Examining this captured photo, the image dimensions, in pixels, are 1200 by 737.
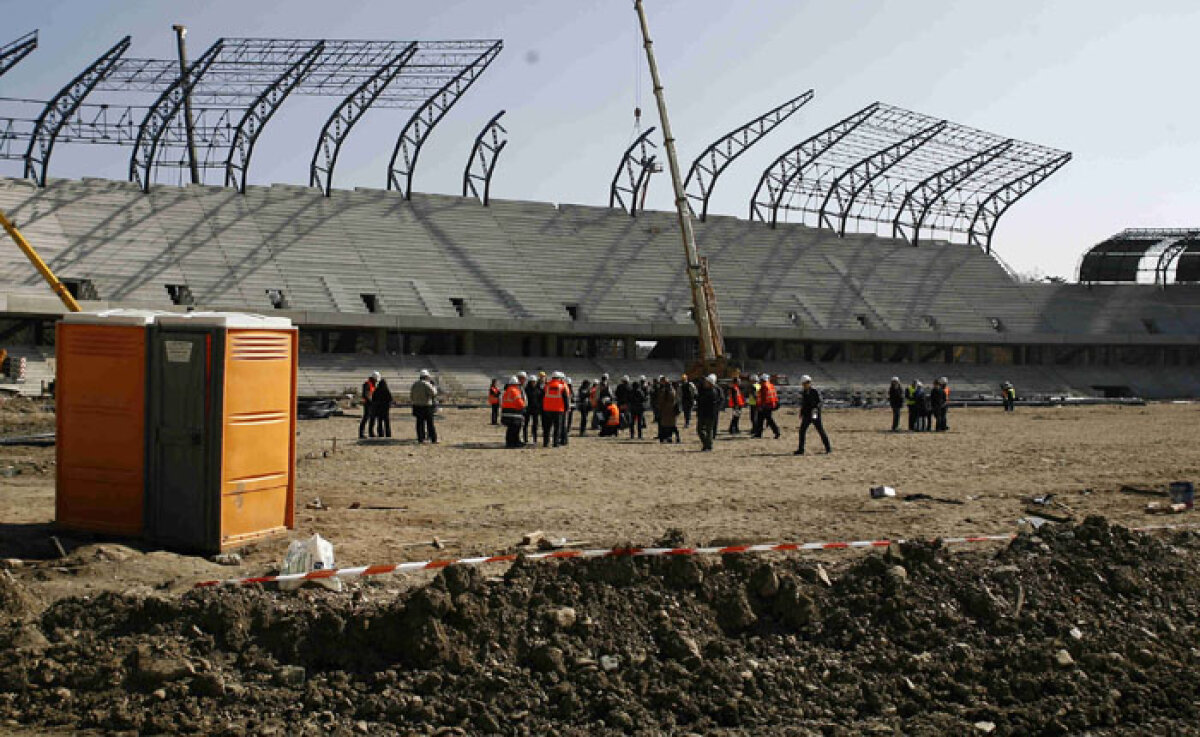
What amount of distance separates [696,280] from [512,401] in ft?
78.9

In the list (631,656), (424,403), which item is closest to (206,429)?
(631,656)

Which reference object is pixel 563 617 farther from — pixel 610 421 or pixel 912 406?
pixel 912 406

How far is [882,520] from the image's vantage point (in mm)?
11523

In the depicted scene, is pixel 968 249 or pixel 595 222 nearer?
pixel 595 222

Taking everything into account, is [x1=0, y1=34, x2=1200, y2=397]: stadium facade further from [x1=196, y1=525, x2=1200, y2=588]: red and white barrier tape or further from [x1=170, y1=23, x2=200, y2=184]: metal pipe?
[x1=196, y1=525, x2=1200, y2=588]: red and white barrier tape

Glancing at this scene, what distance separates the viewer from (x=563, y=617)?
6711 mm

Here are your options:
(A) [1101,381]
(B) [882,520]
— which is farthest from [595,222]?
(B) [882,520]

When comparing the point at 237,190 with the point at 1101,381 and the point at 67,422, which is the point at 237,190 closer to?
the point at 67,422

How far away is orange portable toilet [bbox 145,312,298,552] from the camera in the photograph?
8938 mm

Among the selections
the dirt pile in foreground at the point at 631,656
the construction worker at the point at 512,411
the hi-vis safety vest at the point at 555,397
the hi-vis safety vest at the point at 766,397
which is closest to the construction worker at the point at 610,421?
the hi-vis safety vest at the point at 766,397

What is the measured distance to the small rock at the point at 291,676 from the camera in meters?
5.96

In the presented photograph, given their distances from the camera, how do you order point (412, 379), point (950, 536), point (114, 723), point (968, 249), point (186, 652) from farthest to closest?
1. point (968, 249)
2. point (412, 379)
3. point (950, 536)
4. point (186, 652)
5. point (114, 723)

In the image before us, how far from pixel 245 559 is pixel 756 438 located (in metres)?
17.4

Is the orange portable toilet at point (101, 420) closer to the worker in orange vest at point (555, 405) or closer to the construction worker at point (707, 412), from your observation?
the worker in orange vest at point (555, 405)
